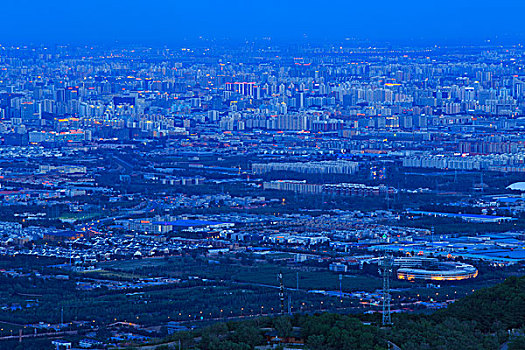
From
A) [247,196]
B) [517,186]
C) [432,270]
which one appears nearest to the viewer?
[432,270]

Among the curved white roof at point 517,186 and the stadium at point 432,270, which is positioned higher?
the curved white roof at point 517,186

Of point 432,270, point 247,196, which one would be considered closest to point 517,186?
point 247,196

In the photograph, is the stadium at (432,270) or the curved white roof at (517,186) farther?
the curved white roof at (517,186)

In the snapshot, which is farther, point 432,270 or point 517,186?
point 517,186

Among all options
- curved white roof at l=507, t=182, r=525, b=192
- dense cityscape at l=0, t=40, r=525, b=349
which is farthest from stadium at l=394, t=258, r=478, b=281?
curved white roof at l=507, t=182, r=525, b=192

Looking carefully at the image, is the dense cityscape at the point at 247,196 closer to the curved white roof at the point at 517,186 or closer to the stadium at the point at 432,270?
the stadium at the point at 432,270

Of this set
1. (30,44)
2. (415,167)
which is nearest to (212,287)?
(415,167)

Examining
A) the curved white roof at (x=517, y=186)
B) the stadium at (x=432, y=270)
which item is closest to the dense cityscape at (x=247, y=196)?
the stadium at (x=432, y=270)

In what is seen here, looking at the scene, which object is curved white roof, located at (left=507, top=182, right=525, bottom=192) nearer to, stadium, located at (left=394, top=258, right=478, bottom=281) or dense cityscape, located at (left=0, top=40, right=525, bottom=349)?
dense cityscape, located at (left=0, top=40, right=525, bottom=349)

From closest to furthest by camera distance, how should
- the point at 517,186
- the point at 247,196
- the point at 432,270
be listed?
the point at 432,270, the point at 247,196, the point at 517,186

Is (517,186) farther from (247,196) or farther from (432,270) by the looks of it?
(432,270)

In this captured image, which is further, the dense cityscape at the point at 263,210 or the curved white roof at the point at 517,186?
the curved white roof at the point at 517,186

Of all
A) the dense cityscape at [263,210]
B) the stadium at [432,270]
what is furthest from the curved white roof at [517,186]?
the stadium at [432,270]
